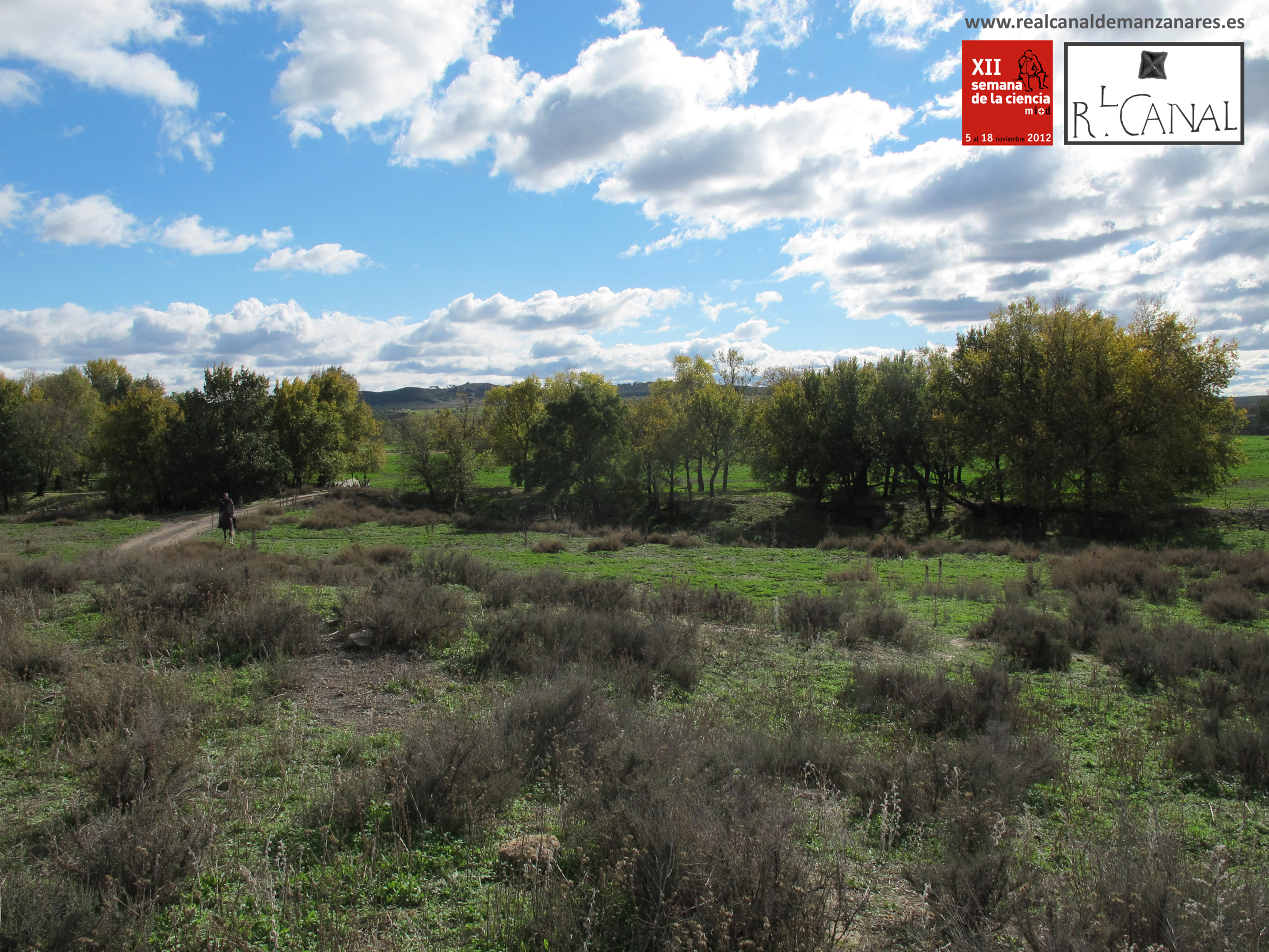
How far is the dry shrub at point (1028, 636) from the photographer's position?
952cm

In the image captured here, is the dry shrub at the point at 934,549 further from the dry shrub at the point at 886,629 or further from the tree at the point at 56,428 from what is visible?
the tree at the point at 56,428

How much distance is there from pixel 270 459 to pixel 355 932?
4611 cm

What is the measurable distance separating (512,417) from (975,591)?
A: 154 feet

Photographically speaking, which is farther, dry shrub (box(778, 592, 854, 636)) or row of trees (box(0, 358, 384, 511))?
row of trees (box(0, 358, 384, 511))

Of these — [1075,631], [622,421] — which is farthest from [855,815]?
[622,421]

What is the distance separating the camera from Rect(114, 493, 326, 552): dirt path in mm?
24359

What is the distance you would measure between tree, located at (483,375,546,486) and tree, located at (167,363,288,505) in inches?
691

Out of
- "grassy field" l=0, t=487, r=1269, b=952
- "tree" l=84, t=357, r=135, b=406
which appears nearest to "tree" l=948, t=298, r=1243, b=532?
"grassy field" l=0, t=487, r=1269, b=952

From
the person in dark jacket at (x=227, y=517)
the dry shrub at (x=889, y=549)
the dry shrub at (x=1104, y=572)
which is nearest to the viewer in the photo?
the dry shrub at (x=1104, y=572)

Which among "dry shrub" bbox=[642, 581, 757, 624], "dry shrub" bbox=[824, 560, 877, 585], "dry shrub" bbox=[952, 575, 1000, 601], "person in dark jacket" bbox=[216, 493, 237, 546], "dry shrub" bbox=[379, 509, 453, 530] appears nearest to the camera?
"dry shrub" bbox=[642, 581, 757, 624]

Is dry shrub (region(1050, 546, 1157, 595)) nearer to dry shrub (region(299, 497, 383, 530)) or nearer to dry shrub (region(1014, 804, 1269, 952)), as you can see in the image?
dry shrub (region(1014, 804, 1269, 952))

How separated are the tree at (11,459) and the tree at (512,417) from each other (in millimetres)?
31214

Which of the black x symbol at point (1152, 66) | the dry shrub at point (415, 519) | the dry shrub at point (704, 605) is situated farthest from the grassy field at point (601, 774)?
the dry shrub at point (415, 519)

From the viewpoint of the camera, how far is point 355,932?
10.5ft
